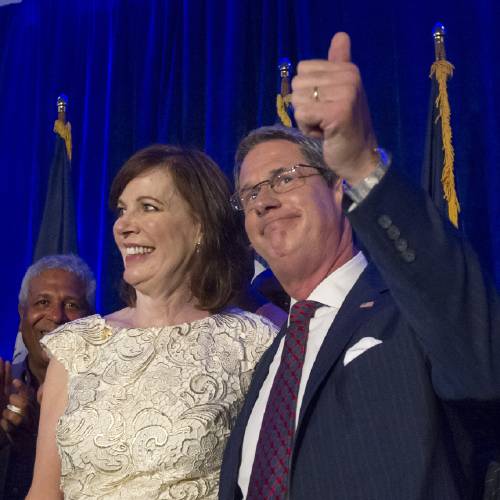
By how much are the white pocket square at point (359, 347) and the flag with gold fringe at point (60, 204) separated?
8.76 feet

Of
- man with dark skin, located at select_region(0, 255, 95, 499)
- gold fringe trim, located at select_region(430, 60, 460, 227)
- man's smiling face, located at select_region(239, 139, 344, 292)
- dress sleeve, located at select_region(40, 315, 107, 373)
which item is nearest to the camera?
man's smiling face, located at select_region(239, 139, 344, 292)

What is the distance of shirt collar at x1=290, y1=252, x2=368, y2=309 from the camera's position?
5.99 feet

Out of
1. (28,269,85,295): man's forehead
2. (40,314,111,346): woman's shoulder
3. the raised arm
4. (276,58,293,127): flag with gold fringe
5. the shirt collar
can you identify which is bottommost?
the raised arm

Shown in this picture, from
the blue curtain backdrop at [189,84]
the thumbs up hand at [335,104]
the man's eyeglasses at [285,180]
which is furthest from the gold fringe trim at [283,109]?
the thumbs up hand at [335,104]

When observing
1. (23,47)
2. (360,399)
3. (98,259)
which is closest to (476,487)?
Answer: (360,399)

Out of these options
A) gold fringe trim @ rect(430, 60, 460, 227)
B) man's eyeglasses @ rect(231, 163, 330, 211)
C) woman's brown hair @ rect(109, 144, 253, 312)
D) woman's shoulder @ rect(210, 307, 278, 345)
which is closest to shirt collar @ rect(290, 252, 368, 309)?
man's eyeglasses @ rect(231, 163, 330, 211)

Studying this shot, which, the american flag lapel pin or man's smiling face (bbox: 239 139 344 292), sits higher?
man's smiling face (bbox: 239 139 344 292)

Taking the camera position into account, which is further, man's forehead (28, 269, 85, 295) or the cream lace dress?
man's forehead (28, 269, 85, 295)

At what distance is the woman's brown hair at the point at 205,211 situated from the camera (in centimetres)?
230

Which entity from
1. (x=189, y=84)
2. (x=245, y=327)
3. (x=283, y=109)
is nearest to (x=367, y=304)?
(x=245, y=327)

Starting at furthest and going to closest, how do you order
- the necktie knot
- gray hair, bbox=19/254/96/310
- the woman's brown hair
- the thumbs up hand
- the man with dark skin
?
gray hair, bbox=19/254/96/310 < the man with dark skin < the woman's brown hair < the necktie knot < the thumbs up hand

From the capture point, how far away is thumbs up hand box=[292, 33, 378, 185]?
1.10 m

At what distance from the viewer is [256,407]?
70.8 inches

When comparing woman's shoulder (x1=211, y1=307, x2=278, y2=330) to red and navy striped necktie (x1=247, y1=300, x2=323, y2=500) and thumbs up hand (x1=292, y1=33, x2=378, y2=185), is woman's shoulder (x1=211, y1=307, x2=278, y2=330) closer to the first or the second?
red and navy striped necktie (x1=247, y1=300, x2=323, y2=500)
